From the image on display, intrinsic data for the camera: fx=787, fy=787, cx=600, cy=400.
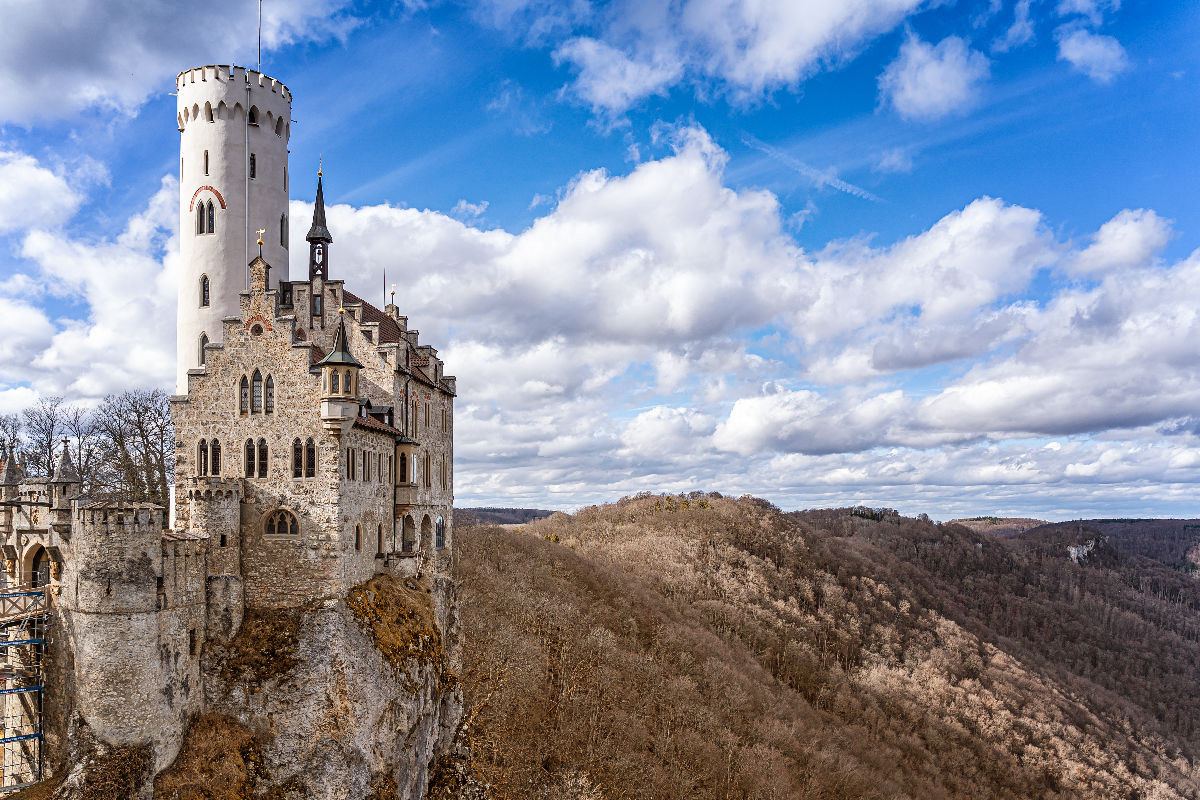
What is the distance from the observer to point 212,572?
126 feet

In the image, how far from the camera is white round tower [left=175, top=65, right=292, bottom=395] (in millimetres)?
47656

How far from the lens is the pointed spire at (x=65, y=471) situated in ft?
127

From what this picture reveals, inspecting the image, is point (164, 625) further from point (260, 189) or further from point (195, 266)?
point (260, 189)

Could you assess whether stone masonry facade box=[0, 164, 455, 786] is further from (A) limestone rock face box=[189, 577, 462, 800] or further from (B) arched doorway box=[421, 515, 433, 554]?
(A) limestone rock face box=[189, 577, 462, 800]

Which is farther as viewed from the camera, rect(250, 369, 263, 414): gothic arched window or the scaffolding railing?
rect(250, 369, 263, 414): gothic arched window

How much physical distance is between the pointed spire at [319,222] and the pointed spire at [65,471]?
17.1m

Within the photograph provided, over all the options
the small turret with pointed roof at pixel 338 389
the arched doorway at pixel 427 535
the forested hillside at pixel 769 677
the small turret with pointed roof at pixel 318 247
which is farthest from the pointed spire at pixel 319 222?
the forested hillside at pixel 769 677

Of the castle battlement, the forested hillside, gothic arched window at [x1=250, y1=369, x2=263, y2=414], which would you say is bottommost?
the forested hillside

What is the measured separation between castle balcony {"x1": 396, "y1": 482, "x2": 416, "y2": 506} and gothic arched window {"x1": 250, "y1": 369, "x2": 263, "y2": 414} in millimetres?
10294

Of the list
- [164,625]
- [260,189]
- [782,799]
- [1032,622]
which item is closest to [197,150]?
[260,189]

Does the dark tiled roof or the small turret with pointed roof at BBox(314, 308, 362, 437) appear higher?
the dark tiled roof

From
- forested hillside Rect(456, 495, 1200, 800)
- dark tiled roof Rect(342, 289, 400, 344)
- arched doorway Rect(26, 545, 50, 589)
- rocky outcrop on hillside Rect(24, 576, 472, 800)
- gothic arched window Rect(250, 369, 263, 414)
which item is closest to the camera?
rocky outcrop on hillside Rect(24, 576, 472, 800)

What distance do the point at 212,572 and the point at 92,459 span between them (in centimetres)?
3778

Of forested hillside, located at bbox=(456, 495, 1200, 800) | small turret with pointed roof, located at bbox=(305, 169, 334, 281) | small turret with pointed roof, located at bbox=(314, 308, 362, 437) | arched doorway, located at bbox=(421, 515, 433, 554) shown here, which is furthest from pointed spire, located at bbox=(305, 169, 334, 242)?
forested hillside, located at bbox=(456, 495, 1200, 800)
